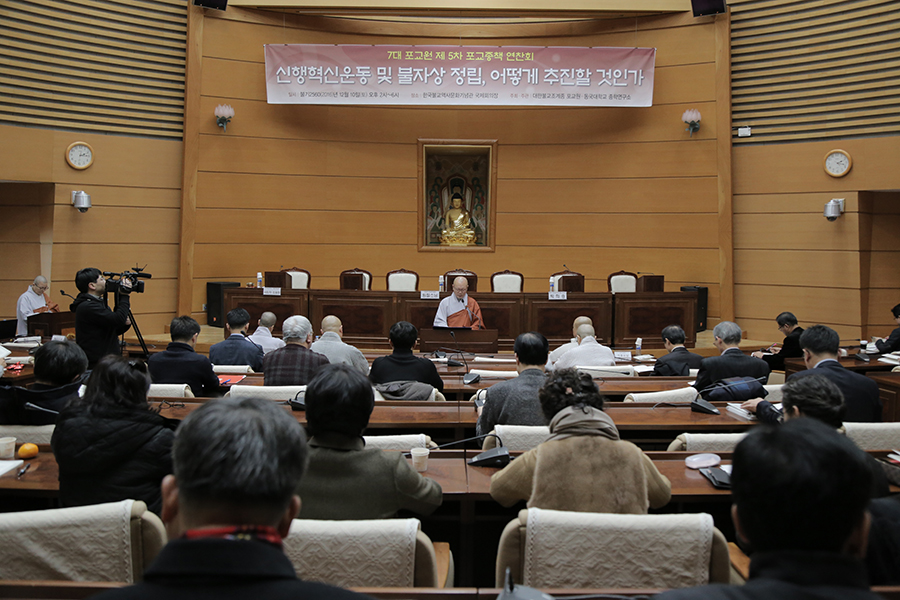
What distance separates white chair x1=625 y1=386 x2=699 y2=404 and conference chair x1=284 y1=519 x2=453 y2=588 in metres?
2.18

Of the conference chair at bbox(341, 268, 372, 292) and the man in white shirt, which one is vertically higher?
the conference chair at bbox(341, 268, 372, 292)

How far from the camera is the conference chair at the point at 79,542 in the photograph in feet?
5.07

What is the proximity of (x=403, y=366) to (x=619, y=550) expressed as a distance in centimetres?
236

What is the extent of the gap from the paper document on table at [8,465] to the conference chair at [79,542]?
730 mm

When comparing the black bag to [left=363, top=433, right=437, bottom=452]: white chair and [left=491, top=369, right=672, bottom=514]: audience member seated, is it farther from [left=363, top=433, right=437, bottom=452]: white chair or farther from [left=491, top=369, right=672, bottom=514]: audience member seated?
[left=363, top=433, right=437, bottom=452]: white chair

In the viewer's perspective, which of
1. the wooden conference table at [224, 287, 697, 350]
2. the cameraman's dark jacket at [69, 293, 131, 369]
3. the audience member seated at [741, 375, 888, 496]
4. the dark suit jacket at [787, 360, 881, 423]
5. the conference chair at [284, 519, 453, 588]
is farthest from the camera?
the wooden conference table at [224, 287, 697, 350]

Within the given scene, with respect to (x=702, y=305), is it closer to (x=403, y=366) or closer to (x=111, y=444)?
(x=403, y=366)

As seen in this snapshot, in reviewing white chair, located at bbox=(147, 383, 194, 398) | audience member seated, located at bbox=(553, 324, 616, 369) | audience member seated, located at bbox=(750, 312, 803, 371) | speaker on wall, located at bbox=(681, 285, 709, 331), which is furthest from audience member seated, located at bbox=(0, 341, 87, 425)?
speaker on wall, located at bbox=(681, 285, 709, 331)

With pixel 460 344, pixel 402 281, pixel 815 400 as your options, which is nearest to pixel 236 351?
pixel 460 344

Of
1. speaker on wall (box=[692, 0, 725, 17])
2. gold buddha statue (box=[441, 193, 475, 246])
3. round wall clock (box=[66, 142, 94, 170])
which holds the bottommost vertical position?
gold buddha statue (box=[441, 193, 475, 246])

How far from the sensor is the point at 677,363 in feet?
15.6

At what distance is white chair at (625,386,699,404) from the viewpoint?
11.1ft

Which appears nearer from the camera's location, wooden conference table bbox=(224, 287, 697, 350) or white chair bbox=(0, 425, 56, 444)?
white chair bbox=(0, 425, 56, 444)

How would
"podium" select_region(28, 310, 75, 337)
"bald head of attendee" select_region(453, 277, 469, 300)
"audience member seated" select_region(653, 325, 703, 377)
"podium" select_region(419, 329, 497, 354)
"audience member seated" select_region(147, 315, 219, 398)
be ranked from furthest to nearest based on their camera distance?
"bald head of attendee" select_region(453, 277, 469, 300), "podium" select_region(28, 310, 75, 337), "podium" select_region(419, 329, 497, 354), "audience member seated" select_region(653, 325, 703, 377), "audience member seated" select_region(147, 315, 219, 398)
